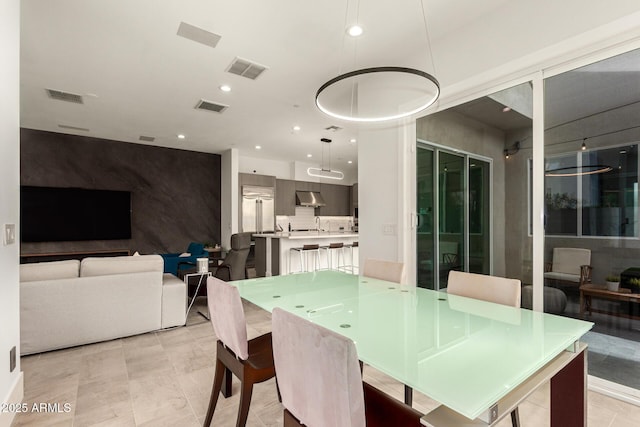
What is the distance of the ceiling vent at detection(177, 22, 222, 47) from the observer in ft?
9.27

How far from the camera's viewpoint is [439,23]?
2.79 metres

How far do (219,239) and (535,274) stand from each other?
22.7 feet

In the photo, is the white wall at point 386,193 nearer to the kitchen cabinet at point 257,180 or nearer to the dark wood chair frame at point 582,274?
the dark wood chair frame at point 582,274

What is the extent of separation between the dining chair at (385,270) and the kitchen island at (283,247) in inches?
119

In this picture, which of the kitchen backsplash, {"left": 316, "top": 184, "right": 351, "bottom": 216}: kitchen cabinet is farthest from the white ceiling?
{"left": 316, "top": 184, "right": 351, "bottom": 216}: kitchen cabinet

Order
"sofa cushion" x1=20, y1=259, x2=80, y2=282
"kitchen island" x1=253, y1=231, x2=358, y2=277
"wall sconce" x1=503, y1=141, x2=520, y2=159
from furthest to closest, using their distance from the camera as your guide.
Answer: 1. "kitchen island" x1=253, y1=231, x2=358, y2=277
2. "sofa cushion" x1=20, y1=259, x2=80, y2=282
3. "wall sconce" x1=503, y1=141, x2=520, y2=159

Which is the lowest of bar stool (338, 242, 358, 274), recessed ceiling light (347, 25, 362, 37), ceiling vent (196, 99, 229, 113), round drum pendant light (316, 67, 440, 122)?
bar stool (338, 242, 358, 274)

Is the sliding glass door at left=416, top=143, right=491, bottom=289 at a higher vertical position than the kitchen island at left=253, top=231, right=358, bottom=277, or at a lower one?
higher

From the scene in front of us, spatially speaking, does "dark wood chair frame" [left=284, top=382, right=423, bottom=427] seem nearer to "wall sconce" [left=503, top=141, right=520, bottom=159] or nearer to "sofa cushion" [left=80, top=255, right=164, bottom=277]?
"wall sconce" [left=503, top=141, right=520, bottom=159]

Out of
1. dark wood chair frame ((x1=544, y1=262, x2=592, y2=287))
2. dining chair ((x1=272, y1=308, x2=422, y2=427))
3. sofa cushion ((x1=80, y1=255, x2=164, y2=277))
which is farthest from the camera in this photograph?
sofa cushion ((x1=80, y1=255, x2=164, y2=277))

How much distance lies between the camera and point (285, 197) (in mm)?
8641

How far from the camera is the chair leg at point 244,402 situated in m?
1.50

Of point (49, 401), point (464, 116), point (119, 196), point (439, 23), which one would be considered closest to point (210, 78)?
point (439, 23)

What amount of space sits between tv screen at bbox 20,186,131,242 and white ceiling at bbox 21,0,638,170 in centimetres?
170
